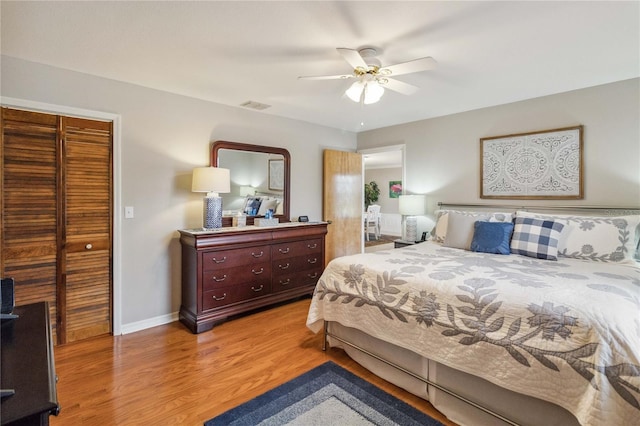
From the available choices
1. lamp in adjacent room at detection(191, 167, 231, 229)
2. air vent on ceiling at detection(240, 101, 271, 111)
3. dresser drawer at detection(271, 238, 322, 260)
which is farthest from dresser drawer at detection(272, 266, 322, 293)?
air vent on ceiling at detection(240, 101, 271, 111)

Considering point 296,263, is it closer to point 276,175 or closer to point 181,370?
point 276,175

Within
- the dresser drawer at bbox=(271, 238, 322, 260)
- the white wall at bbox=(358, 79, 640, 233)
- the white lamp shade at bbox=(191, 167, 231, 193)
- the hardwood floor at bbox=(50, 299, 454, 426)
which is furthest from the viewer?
the dresser drawer at bbox=(271, 238, 322, 260)

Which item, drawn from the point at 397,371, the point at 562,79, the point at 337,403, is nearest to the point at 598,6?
the point at 562,79

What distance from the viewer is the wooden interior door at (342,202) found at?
4.73 meters

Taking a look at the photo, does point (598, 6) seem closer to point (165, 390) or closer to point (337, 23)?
point (337, 23)

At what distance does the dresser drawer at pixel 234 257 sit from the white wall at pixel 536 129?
2349 mm

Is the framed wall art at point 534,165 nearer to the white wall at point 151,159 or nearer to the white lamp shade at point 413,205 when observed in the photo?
the white lamp shade at point 413,205

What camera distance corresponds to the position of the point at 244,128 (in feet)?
12.8

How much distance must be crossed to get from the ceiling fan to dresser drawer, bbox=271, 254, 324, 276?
2.01 meters

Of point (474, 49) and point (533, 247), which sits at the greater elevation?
point (474, 49)

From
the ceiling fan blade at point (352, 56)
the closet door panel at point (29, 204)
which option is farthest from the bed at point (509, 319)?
the closet door panel at point (29, 204)

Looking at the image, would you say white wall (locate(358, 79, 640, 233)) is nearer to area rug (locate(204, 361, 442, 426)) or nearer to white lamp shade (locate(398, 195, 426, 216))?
white lamp shade (locate(398, 195, 426, 216))

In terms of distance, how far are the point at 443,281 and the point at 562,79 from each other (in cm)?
237

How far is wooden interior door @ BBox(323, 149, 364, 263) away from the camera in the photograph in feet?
15.5
